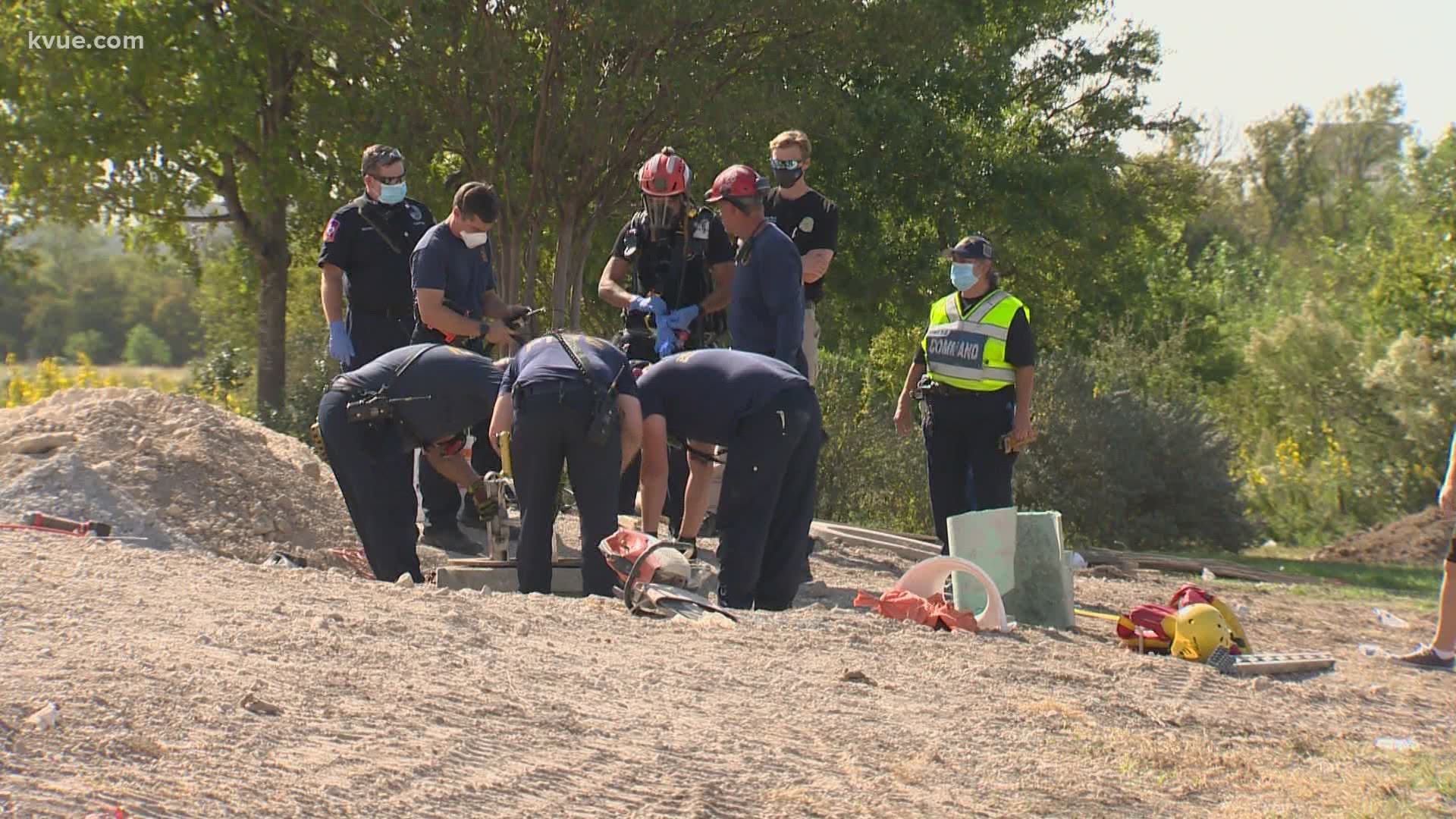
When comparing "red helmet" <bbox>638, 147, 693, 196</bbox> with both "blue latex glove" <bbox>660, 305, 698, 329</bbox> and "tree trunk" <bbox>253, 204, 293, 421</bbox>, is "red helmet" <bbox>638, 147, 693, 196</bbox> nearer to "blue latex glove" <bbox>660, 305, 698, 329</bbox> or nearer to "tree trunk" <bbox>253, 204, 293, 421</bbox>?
"blue latex glove" <bbox>660, 305, 698, 329</bbox>

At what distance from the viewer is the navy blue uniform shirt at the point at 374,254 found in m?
9.80

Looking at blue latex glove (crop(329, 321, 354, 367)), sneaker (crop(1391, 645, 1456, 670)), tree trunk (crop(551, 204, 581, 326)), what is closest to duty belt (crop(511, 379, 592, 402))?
blue latex glove (crop(329, 321, 354, 367))

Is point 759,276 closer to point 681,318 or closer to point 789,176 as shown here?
point 681,318

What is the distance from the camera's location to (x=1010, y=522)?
8328 millimetres

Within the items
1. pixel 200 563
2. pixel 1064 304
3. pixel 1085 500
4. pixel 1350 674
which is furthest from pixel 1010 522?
pixel 1064 304

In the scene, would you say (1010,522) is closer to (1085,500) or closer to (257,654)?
(257,654)

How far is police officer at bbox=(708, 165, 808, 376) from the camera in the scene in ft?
28.5

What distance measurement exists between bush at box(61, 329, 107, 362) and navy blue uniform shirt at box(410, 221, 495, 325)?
74.8 meters

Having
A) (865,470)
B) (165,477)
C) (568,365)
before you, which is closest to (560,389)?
(568,365)

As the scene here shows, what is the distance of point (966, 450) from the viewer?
9.53m

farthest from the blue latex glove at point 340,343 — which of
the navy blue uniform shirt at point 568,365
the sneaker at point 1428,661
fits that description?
the sneaker at point 1428,661

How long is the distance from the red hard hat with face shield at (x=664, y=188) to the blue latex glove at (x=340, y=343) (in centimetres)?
194

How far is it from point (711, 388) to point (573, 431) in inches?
27.7
